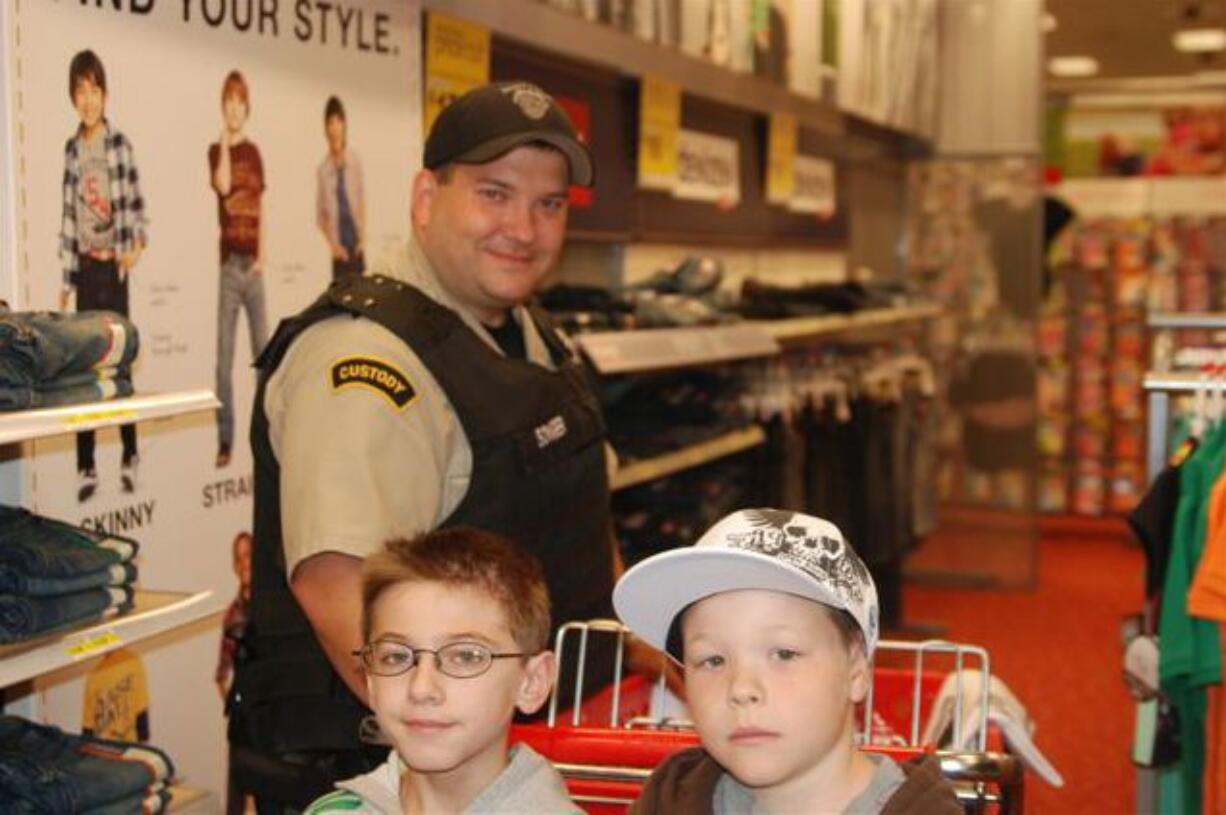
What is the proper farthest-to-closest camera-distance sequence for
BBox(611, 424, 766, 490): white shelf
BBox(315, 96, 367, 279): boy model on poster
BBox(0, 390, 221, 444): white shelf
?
BBox(611, 424, 766, 490): white shelf < BBox(315, 96, 367, 279): boy model on poster < BBox(0, 390, 221, 444): white shelf

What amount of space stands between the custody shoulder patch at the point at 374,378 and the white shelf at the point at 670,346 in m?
1.85

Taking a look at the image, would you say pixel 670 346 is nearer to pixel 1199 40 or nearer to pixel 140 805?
pixel 140 805

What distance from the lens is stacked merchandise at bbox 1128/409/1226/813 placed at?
3.38m

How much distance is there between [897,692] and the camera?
3.00m

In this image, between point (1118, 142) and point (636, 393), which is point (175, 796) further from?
point (1118, 142)

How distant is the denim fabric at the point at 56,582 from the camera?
8.46 ft

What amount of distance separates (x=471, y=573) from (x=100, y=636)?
948 mm

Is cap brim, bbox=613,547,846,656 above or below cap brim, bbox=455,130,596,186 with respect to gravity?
below

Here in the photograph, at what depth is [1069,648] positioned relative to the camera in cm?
778

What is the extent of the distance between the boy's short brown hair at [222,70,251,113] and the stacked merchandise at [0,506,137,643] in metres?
1.26

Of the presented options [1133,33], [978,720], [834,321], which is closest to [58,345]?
[978,720]

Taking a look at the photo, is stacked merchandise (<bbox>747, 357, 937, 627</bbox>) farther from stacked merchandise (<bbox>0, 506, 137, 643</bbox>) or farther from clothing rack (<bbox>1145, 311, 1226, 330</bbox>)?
stacked merchandise (<bbox>0, 506, 137, 643</bbox>)

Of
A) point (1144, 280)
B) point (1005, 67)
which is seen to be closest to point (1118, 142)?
point (1144, 280)

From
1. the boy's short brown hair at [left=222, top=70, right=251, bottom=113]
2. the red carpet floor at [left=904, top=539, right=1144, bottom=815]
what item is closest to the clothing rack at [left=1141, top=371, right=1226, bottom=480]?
the red carpet floor at [left=904, top=539, right=1144, bottom=815]
